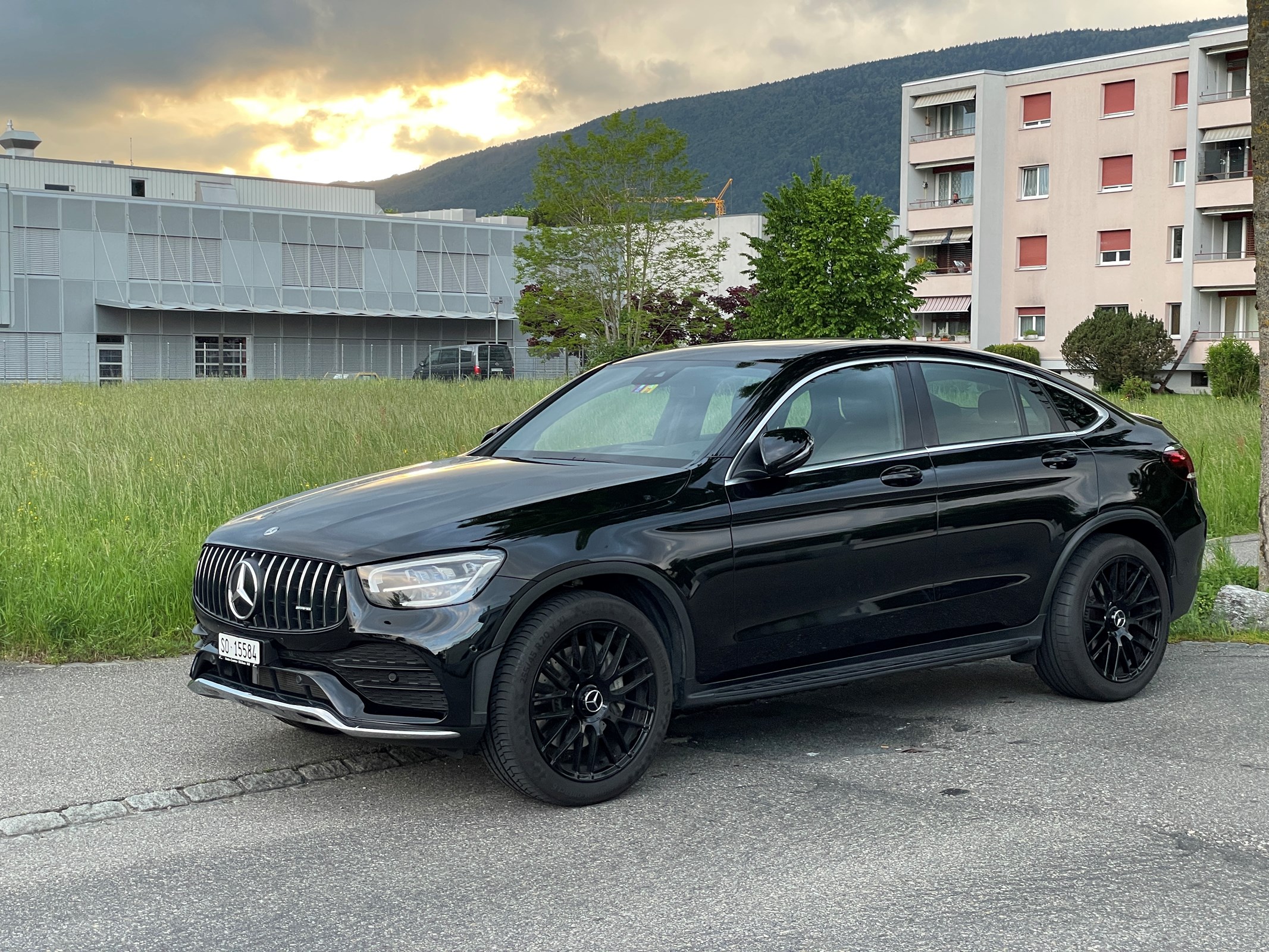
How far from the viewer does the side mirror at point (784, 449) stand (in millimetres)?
5480

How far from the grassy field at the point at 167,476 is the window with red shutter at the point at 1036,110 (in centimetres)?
4150

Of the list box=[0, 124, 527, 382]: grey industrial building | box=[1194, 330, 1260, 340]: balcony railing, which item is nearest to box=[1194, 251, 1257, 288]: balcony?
box=[1194, 330, 1260, 340]: balcony railing

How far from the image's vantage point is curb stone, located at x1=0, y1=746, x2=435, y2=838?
16.1ft

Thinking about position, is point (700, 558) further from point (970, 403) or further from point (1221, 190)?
point (1221, 190)

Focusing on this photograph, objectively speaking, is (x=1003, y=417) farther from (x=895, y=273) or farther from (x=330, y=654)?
(x=895, y=273)

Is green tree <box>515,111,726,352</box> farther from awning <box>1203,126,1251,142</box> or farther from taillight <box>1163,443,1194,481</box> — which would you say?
taillight <box>1163,443,1194,481</box>

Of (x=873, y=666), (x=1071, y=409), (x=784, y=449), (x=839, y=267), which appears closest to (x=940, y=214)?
(x=839, y=267)

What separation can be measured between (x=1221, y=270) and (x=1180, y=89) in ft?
26.4

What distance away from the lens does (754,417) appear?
18.9ft

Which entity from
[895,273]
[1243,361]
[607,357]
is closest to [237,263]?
[607,357]

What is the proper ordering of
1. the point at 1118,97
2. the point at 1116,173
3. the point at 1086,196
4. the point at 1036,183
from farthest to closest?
the point at 1036,183, the point at 1086,196, the point at 1116,173, the point at 1118,97

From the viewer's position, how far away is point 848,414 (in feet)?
19.7

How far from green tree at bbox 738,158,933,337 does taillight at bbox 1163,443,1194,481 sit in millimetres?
28320

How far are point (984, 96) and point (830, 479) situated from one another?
66.0 m
